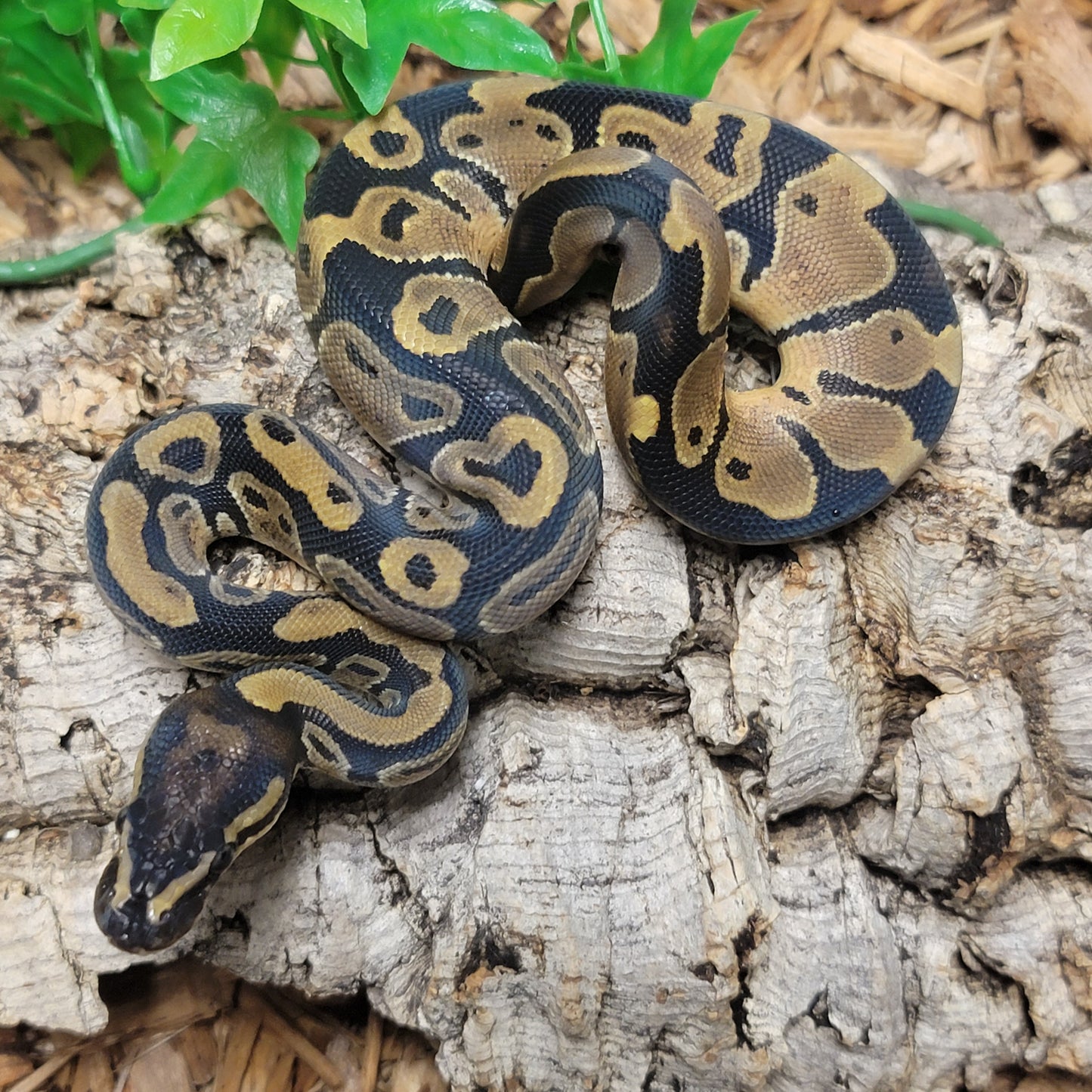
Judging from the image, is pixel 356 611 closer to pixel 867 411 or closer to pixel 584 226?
pixel 584 226

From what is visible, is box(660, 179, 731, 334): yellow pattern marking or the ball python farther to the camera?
box(660, 179, 731, 334): yellow pattern marking

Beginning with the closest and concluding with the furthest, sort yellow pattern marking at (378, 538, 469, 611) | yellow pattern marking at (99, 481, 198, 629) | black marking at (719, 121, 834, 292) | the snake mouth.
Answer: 1. the snake mouth
2. yellow pattern marking at (99, 481, 198, 629)
3. yellow pattern marking at (378, 538, 469, 611)
4. black marking at (719, 121, 834, 292)

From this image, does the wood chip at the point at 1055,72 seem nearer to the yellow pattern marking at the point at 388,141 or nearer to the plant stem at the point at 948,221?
the plant stem at the point at 948,221

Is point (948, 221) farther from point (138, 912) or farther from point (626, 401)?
point (138, 912)

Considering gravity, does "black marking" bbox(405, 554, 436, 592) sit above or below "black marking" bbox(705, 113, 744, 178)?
below

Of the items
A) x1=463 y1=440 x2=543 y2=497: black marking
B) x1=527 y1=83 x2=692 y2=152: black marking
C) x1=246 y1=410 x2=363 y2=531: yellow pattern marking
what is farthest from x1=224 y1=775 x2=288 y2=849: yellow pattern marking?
x1=527 y1=83 x2=692 y2=152: black marking

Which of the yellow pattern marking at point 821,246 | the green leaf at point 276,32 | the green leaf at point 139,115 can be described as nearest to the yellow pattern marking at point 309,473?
the green leaf at point 139,115

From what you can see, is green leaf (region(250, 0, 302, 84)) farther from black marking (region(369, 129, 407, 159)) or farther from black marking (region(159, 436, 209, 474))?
black marking (region(159, 436, 209, 474))

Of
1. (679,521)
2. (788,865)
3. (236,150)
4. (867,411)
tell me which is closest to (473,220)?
(236,150)
